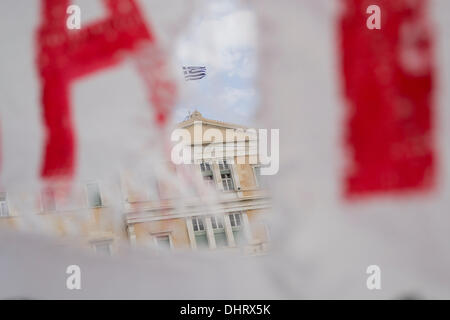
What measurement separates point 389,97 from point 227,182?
2.55 feet

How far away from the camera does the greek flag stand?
1828mm

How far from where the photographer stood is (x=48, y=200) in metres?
1.87

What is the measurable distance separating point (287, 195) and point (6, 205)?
4.10ft

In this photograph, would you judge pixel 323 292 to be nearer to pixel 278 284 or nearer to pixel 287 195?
pixel 278 284

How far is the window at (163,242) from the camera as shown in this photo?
5.97 ft

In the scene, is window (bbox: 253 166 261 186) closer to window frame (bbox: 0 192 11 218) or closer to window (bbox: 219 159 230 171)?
window (bbox: 219 159 230 171)

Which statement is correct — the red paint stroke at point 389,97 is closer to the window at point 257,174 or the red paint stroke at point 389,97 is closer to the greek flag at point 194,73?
the window at point 257,174

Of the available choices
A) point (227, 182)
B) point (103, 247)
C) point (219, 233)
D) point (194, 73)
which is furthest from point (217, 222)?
point (194, 73)

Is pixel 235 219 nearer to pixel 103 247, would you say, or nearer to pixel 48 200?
pixel 103 247

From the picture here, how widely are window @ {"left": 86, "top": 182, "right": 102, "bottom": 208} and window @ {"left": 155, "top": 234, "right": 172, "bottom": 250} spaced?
0.30m

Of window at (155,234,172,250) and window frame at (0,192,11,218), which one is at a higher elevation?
window frame at (0,192,11,218)

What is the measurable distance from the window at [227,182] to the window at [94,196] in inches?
21.5

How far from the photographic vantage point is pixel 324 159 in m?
1.79

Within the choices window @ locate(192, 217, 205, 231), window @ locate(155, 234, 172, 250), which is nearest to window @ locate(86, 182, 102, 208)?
window @ locate(155, 234, 172, 250)
